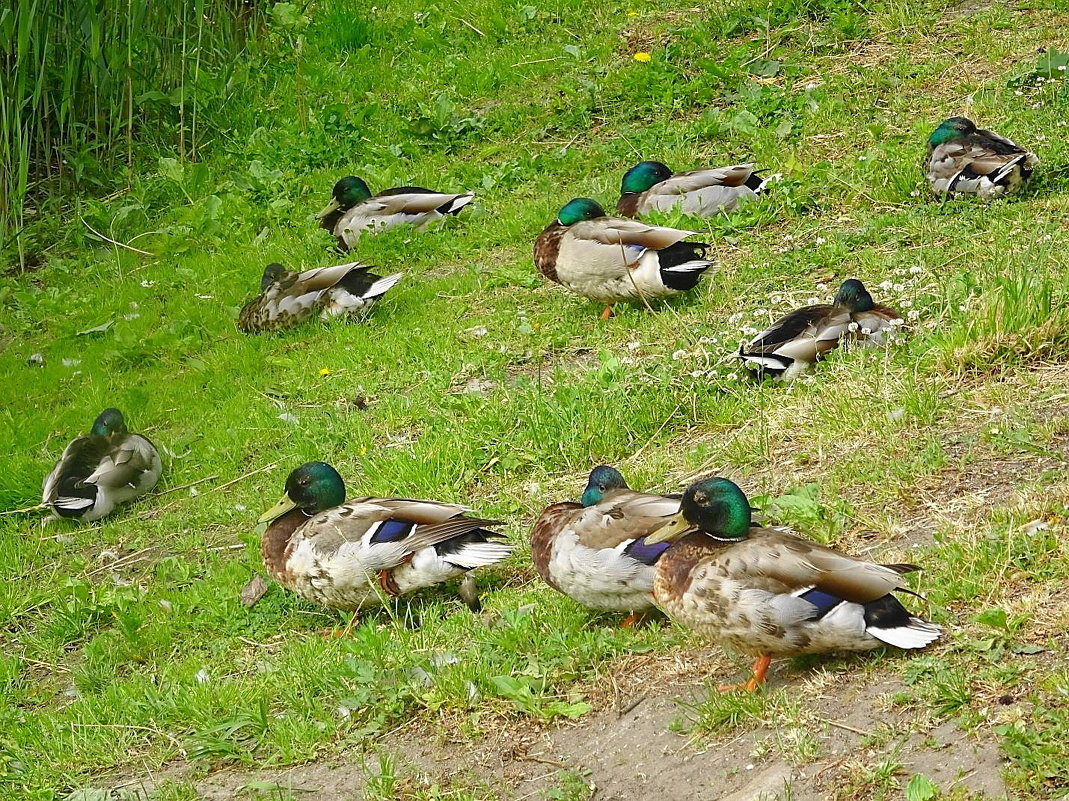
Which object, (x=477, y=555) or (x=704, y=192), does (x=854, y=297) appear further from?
(x=704, y=192)

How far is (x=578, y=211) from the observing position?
8.35m

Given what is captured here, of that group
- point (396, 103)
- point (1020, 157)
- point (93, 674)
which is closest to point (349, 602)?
point (93, 674)

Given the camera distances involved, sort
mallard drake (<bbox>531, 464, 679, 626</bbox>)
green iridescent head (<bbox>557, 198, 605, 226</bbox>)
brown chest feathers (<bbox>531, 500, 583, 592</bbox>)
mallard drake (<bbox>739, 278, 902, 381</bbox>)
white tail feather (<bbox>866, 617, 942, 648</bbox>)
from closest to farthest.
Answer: white tail feather (<bbox>866, 617, 942, 648</bbox>) → mallard drake (<bbox>531, 464, 679, 626</bbox>) → brown chest feathers (<bbox>531, 500, 583, 592</bbox>) → mallard drake (<bbox>739, 278, 902, 381</bbox>) → green iridescent head (<bbox>557, 198, 605, 226</bbox>)

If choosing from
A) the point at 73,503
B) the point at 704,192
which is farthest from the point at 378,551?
the point at 704,192

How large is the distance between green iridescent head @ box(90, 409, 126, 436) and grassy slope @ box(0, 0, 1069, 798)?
1.18 feet

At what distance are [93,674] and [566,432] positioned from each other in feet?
8.09

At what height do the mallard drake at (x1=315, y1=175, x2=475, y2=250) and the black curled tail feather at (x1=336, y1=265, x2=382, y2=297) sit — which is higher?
the mallard drake at (x1=315, y1=175, x2=475, y2=250)

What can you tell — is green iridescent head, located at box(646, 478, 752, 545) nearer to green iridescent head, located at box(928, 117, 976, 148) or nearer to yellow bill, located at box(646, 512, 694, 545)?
yellow bill, located at box(646, 512, 694, 545)

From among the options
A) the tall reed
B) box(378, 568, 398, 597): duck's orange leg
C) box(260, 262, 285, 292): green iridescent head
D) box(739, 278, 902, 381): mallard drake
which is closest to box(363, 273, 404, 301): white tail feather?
box(260, 262, 285, 292): green iridescent head

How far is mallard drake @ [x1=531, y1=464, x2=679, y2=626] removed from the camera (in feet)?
15.4

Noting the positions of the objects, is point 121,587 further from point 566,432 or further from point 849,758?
point 849,758

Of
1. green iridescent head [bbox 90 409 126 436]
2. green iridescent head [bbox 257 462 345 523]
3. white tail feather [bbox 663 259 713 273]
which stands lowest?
green iridescent head [bbox 90 409 126 436]

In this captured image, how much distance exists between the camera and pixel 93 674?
5.73 m

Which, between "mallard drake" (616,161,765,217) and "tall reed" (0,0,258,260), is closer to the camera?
"mallard drake" (616,161,765,217)
